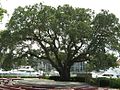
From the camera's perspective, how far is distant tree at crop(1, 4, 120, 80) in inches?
1706

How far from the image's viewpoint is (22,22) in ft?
144

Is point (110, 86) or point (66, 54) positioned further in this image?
point (66, 54)

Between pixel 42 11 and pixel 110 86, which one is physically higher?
pixel 42 11

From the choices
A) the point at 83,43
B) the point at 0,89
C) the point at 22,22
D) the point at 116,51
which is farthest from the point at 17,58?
the point at 0,89

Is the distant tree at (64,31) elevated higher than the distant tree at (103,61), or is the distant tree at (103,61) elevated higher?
the distant tree at (64,31)

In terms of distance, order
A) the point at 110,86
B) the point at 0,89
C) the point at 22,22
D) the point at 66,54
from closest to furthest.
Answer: the point at 0,89, the point at 110,86, the point at 22,22, the point at 66,54

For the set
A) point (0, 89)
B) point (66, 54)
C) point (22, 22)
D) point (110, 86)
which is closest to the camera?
point (0, 89)

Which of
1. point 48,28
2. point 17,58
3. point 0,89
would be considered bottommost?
point 0,89

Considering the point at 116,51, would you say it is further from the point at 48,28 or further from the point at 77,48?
the point at 48,28

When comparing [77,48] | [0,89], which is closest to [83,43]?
[77,48]

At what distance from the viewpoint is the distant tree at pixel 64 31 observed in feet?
142

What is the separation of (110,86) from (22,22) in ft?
43.8

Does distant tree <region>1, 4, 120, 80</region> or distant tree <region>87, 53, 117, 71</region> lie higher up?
distant tree <region>1, 4, 120, 80</region>

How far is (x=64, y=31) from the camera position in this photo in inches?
1729
